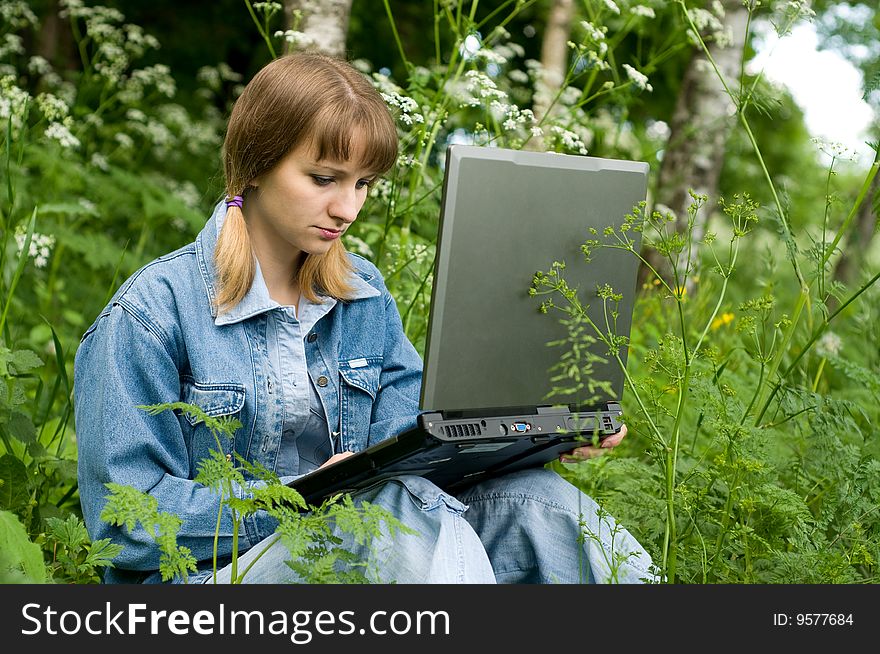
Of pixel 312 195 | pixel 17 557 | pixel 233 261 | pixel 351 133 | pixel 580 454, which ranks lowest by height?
pixel 17 557

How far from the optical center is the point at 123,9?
7.27 m

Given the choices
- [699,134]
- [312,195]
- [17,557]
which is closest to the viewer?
[17,557]

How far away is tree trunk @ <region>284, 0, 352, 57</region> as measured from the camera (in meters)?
3.28

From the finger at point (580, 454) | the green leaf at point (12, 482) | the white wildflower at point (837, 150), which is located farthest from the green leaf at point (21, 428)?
the white wildflower at point (837, 150)

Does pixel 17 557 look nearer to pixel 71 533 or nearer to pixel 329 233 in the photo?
pixel 71 533

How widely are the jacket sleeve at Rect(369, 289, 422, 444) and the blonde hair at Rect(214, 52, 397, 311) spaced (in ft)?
1.35

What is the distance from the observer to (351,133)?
190 centimetres

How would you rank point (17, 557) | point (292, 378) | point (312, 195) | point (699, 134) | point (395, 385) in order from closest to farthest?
1. point (17, 557)
2. point (312, 195)
3. point (292, 378)
4. point (395, 385)
5. point (699, 134)

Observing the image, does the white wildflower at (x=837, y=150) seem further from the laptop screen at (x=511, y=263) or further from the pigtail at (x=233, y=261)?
the pigtail at (x=233, y=261)

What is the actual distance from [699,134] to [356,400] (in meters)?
3.38

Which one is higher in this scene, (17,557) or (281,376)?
(281,376)

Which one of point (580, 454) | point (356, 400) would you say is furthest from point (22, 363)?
point (580, 454)

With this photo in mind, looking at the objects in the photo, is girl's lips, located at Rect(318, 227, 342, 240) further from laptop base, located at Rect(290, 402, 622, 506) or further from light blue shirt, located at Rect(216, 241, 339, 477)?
laptop base, located at Rect(290, 402, 622, 506)

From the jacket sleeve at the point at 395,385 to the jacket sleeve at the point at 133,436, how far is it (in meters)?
0.45
